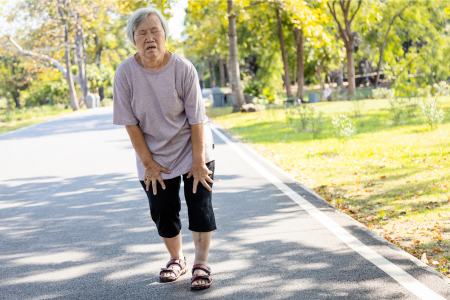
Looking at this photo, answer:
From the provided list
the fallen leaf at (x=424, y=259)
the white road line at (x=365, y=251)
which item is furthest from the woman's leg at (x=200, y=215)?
the fallen leaf at (x=424, y=259)

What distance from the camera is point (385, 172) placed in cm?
796

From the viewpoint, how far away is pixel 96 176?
9031 millimetres

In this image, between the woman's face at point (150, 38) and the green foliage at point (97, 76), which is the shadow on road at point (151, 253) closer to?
the woman's face at point (150, 38)


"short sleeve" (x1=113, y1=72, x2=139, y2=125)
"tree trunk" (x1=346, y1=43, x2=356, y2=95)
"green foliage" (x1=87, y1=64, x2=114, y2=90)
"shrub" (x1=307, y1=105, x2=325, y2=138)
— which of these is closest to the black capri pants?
"short sleeve" (x1=113, y1=72, x2=139, y2=125)

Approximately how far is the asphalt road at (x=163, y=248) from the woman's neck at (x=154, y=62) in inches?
63.0

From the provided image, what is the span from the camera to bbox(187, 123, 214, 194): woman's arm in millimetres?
3572

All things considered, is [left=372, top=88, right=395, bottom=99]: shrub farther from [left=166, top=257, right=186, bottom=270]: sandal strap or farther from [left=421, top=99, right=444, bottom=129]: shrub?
[left=166, top=257, right=186, bottom=270]: sandal strap

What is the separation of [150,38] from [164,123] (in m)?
0.57

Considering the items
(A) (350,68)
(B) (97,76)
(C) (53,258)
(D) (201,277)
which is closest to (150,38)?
(D) (201,277)

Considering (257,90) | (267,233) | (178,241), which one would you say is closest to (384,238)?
(267,233)

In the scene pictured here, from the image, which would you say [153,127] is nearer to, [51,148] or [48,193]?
[48,193]

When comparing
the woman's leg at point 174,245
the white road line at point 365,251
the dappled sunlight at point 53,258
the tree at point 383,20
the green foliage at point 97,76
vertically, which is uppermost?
the tree at point 383,20

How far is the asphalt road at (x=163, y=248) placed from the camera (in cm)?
377

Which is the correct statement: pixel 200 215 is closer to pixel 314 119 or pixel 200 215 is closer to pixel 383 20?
pixel 314 119
